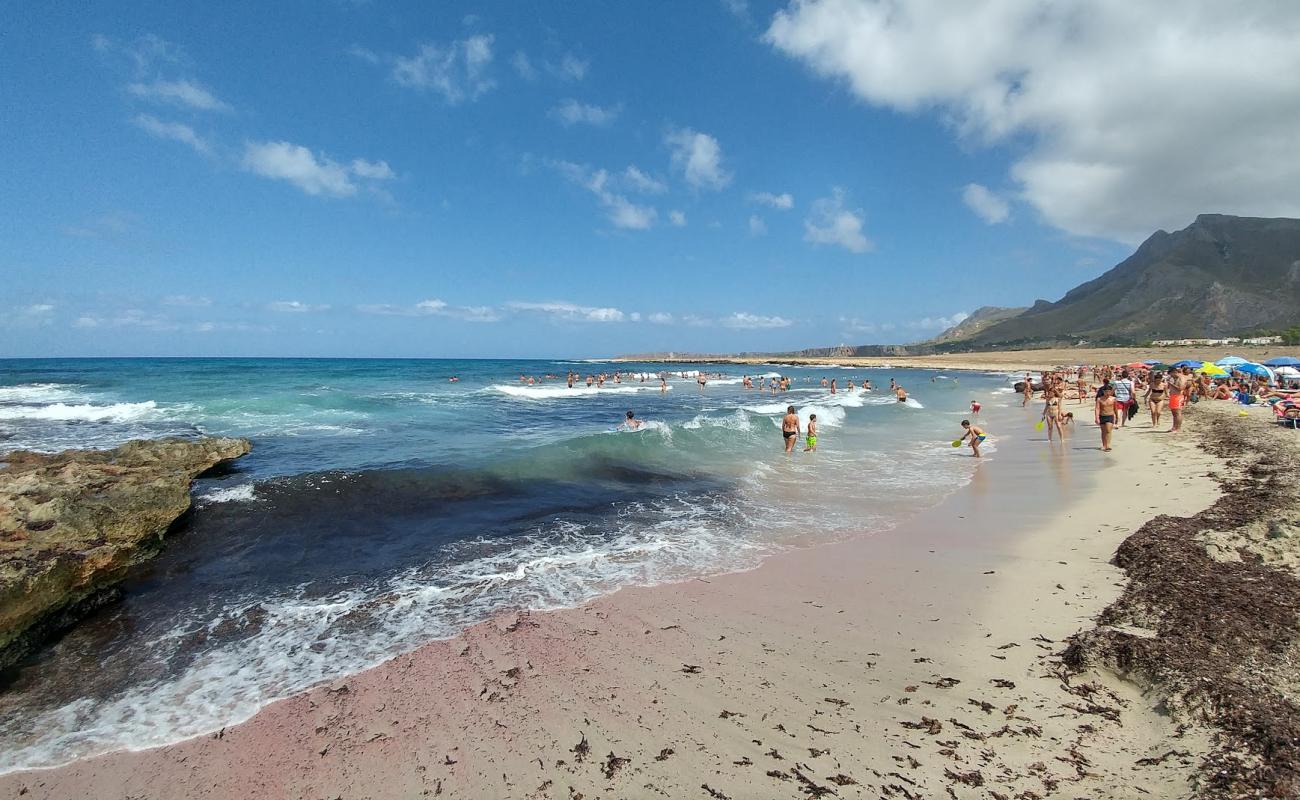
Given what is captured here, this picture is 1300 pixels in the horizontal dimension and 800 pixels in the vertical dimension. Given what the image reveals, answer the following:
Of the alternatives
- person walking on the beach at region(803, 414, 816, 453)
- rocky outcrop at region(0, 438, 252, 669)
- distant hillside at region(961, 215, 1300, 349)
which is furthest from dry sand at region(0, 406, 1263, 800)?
distant hillside at region(961, 215, 1300, 349)

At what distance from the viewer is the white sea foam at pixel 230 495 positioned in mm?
9891

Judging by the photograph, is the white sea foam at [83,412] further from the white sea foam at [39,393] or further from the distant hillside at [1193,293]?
the distant hillside at [1193,293]

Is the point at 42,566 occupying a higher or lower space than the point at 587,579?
higher

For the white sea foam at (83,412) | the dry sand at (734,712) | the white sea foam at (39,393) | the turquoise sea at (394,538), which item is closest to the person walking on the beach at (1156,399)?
the turquoise sea at (394,538)

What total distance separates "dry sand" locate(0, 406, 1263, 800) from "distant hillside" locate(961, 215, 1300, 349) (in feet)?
373

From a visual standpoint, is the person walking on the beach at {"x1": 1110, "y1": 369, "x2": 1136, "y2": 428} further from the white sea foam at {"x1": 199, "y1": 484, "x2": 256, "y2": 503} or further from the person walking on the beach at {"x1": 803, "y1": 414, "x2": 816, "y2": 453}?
the white sea foam at {"x1": 199, "y1": 484, "x2": 256, "y2": 503}

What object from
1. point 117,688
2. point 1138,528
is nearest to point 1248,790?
point 1138,528

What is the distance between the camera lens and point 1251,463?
10.3 metres

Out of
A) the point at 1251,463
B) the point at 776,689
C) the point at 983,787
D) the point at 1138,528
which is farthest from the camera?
the point at 1251,463

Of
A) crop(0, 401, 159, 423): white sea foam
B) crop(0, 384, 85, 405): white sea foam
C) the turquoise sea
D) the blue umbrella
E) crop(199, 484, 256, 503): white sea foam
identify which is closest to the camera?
the turquoise sea

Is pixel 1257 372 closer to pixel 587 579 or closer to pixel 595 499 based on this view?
pixel 595 499

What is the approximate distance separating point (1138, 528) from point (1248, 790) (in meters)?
5.71

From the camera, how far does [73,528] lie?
Answer: 7.20m

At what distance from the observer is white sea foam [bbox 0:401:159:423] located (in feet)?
73.8
